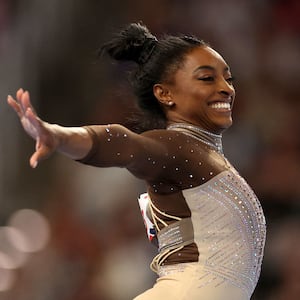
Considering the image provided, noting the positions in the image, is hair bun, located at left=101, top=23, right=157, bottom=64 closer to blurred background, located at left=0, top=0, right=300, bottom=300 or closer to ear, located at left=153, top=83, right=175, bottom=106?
ear, located at left=153, top=83, right=175, bottom=106

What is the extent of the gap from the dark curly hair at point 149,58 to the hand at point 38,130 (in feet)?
2.35

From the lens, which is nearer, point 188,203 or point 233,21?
point 188,203

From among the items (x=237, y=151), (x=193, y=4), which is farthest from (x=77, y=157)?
(x=193, y=4)

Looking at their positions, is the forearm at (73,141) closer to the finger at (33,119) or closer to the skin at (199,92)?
the finger at (33,119)

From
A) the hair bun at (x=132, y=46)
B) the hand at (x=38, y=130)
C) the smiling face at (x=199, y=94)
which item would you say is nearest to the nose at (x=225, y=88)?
the smiling face at (x=199, y=94)

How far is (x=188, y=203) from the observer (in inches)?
98.1

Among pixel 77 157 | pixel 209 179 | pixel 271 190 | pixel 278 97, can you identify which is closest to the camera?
pixel 77 157

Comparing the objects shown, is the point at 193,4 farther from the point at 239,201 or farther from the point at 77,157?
the point at 77,157

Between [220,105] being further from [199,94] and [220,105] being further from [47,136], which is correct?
[47,136]

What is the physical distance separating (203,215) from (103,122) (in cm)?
291

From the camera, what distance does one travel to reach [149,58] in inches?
108

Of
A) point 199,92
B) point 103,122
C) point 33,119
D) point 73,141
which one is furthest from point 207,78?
point 103,122

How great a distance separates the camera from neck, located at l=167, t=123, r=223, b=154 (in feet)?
8.45

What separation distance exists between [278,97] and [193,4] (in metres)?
0.88
